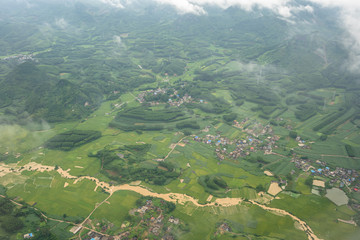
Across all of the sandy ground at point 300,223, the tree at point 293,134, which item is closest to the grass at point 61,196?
the sandy ground at point 300,223

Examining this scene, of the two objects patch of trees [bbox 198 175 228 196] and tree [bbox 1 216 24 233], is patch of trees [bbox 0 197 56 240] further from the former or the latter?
patch of trees [bbox 198 175 228 196]

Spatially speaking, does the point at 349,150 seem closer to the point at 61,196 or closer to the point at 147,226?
the point at 147,226

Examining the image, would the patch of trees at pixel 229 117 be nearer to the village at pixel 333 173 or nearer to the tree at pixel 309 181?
the village at pixel 333 173

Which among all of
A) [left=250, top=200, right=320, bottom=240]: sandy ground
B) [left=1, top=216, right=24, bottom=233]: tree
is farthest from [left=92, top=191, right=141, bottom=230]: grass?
[left=250, top=200, right=320, bottom=240]: sandy ground

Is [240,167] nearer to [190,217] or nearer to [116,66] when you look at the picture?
[190,217]

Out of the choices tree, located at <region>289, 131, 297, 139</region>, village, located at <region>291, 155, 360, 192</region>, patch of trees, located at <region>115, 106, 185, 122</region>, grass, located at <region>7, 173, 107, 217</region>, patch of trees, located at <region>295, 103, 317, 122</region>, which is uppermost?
patch of trees, located at <region>295, 103, 317, 122</region>

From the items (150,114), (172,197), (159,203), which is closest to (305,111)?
(150,114)

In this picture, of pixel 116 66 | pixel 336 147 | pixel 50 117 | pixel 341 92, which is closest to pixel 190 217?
pixel 336 147
